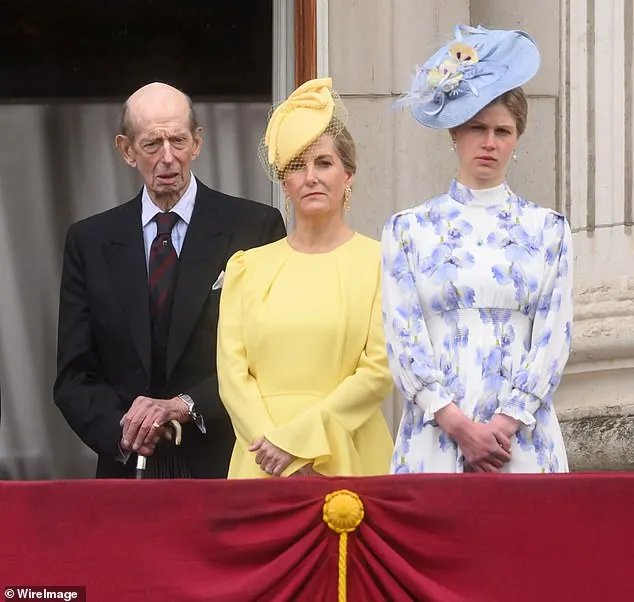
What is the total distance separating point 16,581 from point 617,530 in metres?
1.37

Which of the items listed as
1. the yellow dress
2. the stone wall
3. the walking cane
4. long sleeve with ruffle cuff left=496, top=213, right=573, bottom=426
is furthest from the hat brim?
the stone wall

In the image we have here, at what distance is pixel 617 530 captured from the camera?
433 centimetres

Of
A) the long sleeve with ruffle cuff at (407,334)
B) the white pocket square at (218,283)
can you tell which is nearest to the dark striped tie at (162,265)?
the white pocket square at (218,283)

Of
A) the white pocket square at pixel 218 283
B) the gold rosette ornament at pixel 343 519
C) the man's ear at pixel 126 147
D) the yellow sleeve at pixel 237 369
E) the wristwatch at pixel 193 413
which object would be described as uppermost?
the man's ear at pixel 126 147

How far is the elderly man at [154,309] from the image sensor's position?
5.26 meters

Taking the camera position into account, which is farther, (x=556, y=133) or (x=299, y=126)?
(x=556, y=133)

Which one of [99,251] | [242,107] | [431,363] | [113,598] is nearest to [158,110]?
[99,251]

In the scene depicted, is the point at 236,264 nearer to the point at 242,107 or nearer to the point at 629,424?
the point at 629,424

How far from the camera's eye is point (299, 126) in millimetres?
5086

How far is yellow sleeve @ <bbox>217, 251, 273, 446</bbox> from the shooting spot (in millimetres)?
4934

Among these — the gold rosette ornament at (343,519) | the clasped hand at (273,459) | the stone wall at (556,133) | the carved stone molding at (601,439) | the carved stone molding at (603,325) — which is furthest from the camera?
the stone wall at (556,133)

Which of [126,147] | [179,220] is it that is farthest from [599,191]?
[126,147]

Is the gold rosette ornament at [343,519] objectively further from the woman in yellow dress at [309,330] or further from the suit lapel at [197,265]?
the suit lapel at [197,265]

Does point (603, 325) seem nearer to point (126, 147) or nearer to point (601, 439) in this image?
point (601, 439)
